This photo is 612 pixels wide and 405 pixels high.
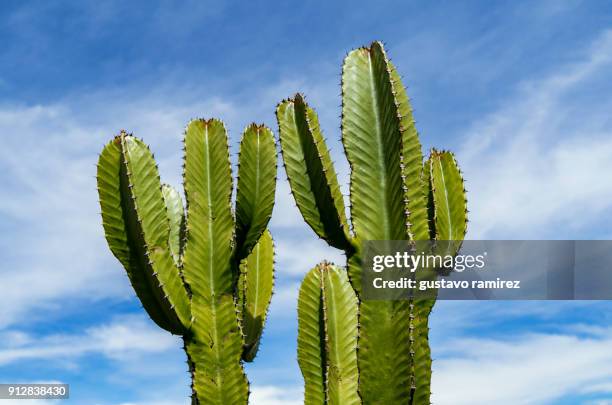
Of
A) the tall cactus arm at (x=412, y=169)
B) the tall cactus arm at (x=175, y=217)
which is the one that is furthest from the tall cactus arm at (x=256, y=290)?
the tall cactus arm at (x=412, y=169)

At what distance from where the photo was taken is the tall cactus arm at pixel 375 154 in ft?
20.4

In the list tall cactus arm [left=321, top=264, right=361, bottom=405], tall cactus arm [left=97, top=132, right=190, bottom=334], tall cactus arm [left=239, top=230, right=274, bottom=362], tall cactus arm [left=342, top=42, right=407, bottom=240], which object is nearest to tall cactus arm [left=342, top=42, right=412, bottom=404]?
tall cactus arm [left=342, top=42, right=407, bottom=240]

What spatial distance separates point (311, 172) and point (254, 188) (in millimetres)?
762

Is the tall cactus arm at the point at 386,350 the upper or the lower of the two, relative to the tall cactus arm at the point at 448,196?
lower

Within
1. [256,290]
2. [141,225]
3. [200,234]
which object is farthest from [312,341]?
[141,225]

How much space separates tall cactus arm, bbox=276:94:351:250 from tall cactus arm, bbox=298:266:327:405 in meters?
1.35

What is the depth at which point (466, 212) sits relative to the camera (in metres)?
7.28

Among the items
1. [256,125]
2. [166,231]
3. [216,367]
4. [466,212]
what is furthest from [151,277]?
[466,212]

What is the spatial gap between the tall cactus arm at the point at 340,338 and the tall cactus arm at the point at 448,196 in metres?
1.15

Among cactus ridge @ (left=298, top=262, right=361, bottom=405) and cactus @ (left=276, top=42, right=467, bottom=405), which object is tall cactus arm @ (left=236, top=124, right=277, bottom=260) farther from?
cactus ridge @ (left=298, top=262, right=361, bottom=405)

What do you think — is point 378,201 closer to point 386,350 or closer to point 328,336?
point 386,350

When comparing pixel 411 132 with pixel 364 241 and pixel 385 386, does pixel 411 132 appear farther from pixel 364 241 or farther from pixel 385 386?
pixel 385 386

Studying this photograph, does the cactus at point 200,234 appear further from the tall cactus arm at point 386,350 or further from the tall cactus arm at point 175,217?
the tall cactus arm at point 386,350

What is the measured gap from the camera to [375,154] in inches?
248
